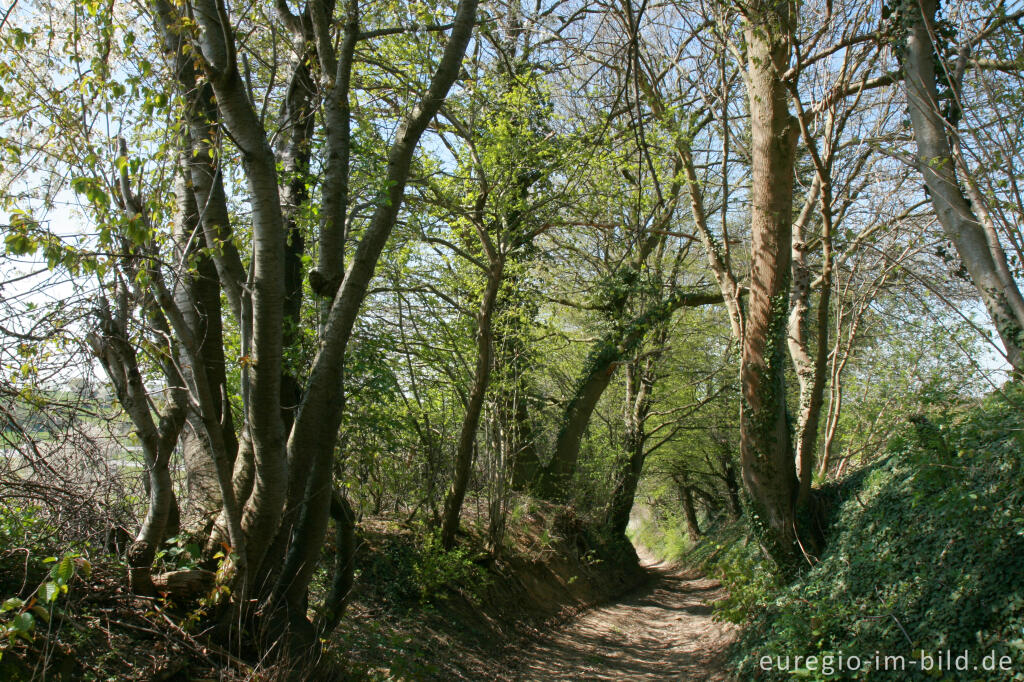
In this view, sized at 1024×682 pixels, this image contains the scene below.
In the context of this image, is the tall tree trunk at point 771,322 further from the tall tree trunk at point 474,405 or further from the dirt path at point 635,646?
the tall tree trunk at point 474,405

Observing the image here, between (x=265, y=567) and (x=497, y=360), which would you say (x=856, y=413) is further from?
(x=265, y=567)

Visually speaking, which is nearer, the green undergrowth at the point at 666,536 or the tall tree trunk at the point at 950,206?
the tall tree trunk at the point at 950,206

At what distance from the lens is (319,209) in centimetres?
462

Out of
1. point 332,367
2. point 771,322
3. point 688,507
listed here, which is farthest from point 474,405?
point 688,507

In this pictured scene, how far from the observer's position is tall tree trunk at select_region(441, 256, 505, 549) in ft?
29.1

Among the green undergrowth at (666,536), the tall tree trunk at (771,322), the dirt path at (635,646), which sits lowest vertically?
the dirt path at (635,646)

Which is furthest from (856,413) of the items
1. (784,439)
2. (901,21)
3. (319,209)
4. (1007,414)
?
(319,209)

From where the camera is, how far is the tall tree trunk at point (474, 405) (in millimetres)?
8859

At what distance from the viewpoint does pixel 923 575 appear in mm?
5176

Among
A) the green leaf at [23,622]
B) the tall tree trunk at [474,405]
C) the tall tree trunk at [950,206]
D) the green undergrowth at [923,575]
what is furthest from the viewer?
the tall tree trunk at [474,405]

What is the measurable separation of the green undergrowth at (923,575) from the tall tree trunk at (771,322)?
637 mm

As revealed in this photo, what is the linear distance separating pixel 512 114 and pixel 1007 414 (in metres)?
7.36

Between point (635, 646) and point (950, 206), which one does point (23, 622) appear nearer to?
point (950, 206)

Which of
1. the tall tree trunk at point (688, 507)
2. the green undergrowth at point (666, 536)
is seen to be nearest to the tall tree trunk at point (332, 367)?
the green undergrowth at point (666, 536)
